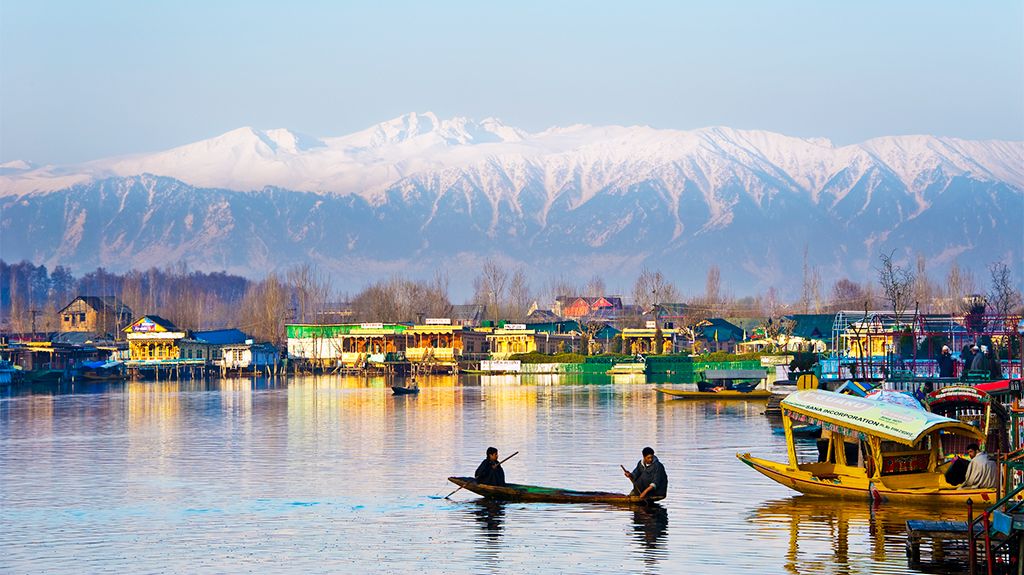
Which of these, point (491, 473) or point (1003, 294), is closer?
point (491, 473)

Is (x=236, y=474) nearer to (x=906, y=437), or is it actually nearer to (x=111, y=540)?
(x=111, y=540)

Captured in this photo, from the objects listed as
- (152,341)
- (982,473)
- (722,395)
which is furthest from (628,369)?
(982,473)

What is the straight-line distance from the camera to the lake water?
26.2m

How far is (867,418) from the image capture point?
97.5ft

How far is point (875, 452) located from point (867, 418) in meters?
0.92

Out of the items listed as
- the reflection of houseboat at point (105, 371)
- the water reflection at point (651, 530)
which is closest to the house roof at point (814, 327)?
the reflection of houseboat at point (105, 371)

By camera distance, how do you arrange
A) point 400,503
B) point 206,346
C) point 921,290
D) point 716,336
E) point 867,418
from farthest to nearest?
point 716,336, point 921,290, point 206,346, point 400,503, point 867,418

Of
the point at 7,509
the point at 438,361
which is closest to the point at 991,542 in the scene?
the point at 7,509

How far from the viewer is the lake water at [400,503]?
26.2m

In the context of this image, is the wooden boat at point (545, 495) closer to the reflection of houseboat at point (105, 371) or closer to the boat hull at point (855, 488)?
the boat hull at point (855, 488)

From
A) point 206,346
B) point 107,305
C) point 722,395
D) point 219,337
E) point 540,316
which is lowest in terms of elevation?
point 722,395

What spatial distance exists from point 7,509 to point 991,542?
73.3ft

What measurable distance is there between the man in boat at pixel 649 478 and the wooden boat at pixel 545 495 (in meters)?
0.23

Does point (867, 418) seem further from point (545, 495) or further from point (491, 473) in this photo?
point (491, 473)
